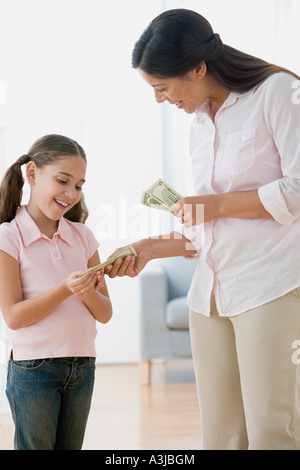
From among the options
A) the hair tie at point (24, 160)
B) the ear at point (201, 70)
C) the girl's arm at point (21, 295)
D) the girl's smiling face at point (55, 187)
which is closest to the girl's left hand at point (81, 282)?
the girl's arm at point (21, 295)

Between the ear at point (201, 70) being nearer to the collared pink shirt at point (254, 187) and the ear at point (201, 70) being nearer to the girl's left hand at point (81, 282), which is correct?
the collared pink shirt at point (254, 187)

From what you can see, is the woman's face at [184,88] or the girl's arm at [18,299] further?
the girl's arm at [18,299]

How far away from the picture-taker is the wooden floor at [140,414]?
2.67m

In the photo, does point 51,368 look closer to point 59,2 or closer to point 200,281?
point 200,281

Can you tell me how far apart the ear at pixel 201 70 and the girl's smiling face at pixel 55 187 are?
0.42m

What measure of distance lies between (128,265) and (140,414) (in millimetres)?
1767

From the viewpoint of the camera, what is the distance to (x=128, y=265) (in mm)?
1547

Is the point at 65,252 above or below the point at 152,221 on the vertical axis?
above

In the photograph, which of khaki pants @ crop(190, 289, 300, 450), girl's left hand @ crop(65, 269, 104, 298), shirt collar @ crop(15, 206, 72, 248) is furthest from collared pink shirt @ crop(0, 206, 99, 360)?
khaki pants @ crop(190, 289, 300, 450)

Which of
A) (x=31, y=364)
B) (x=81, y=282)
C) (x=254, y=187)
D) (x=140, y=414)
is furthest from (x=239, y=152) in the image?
(x=140, y=414)

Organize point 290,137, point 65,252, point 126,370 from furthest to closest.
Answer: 1. point 126,370
2. point 65,252
3. point 290,137
